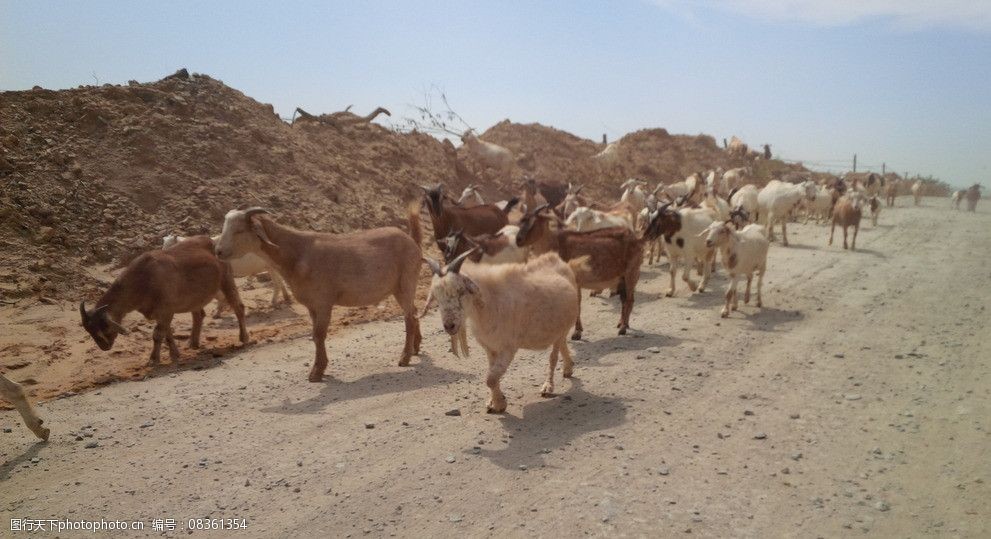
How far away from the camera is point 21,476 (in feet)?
17.9

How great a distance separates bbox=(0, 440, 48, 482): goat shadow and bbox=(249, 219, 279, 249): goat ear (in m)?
2.90

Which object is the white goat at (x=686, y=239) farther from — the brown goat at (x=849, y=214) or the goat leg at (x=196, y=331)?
the goat leg at (x=196, y=331)

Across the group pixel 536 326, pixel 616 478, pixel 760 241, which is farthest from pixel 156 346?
pixel 760 241

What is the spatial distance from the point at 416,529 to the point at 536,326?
236 centimetres

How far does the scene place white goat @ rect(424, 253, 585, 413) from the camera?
584 centimetres

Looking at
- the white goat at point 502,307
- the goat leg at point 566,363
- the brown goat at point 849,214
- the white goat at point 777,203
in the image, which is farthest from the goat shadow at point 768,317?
the white goat at point 777,203

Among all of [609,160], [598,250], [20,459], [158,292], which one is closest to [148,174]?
[158,292]

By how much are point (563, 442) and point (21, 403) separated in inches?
188

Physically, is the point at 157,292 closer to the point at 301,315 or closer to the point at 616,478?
the point at 301,315

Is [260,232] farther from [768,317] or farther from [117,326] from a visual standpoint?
[768,317]

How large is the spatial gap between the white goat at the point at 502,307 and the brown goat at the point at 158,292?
4238 mm

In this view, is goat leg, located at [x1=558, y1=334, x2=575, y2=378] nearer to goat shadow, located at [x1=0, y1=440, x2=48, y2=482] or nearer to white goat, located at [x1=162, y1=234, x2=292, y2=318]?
goat shadow, located at [x1=0, y1=440, x2=48, y2=482]

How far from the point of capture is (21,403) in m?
5.99

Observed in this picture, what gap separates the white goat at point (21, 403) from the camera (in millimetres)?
5973
